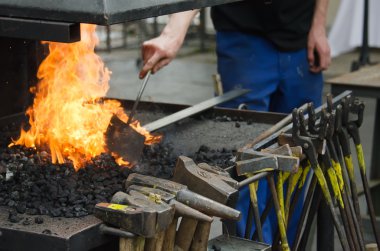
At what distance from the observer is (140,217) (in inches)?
86.9

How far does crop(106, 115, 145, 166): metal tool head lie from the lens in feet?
9.87

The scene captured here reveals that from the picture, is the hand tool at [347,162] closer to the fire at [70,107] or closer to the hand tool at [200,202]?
the fire at [70,107]

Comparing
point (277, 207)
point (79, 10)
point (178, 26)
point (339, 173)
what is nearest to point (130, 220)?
point (79, 10)

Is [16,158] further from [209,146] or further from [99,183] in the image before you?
[209,146]

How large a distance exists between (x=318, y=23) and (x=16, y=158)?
206 cm

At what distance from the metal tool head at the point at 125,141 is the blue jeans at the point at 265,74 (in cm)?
131

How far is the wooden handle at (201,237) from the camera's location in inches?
96.2

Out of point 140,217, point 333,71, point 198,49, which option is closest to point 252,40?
point 140,217

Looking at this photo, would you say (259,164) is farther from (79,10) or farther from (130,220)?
(79,10)

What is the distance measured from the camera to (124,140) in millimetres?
3020

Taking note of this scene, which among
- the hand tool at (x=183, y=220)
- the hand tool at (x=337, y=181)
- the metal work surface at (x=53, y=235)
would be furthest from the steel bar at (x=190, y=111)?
the metal work surface at (x=53, y=235)

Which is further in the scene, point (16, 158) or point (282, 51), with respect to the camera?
point (282, 51)

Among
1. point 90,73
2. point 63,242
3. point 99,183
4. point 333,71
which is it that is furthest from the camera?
point 333,71

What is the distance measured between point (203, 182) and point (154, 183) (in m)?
0.16
